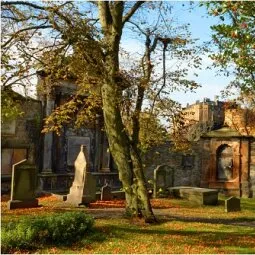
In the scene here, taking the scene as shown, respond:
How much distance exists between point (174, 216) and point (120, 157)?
347 centimetres

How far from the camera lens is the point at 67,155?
24312 mm

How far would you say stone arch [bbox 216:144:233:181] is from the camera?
27.9 metres

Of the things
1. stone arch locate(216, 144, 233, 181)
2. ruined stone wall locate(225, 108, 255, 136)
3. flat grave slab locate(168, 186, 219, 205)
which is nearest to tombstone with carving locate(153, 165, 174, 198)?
flat grave slab locate(168, 186, 219, 205)

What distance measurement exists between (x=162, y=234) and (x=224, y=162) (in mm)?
18197

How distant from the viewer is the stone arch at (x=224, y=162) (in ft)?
91.7

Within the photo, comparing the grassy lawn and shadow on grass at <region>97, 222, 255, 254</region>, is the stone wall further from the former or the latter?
shadow on grass at <region>97, 222, 255, 254</region>

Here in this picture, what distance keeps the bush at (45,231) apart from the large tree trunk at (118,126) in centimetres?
263

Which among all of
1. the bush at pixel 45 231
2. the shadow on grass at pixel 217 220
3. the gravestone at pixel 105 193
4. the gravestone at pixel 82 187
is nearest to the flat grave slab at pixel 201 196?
the gravestone at pixel 105 193

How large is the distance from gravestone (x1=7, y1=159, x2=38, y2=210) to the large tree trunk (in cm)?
438

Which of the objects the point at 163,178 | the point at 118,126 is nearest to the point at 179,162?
the point at 163,178

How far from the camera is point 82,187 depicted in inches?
691

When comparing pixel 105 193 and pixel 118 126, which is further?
pixel 105 193

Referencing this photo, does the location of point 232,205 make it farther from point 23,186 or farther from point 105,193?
point 23,186

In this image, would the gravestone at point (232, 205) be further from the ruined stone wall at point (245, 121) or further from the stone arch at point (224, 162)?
the ruined stone wall at point (245, 121)
